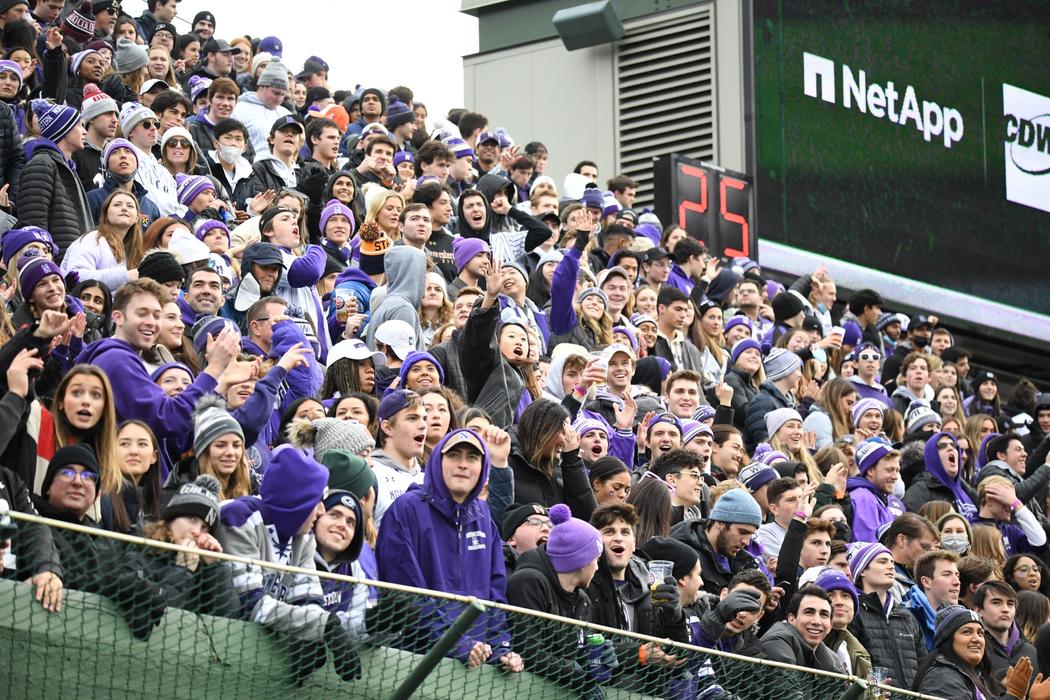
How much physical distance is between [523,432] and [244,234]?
3.01 m

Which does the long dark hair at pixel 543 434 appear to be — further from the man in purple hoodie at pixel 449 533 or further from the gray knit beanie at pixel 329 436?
the man in purple hoodie at pixel 449 533

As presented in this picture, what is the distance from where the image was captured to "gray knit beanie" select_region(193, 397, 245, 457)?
748cm

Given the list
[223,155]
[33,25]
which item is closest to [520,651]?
[223,155]

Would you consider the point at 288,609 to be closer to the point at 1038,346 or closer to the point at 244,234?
the point at 244,234

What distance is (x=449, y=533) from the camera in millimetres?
7480

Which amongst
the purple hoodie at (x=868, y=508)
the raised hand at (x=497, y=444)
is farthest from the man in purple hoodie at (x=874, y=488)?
the raised hand at (x=497, y=444)

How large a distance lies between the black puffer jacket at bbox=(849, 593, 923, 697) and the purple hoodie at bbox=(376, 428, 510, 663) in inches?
112

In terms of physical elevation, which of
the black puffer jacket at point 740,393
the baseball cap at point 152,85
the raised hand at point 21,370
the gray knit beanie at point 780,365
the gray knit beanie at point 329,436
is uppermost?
the raised hand at point 21,370

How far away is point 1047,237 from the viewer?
2361 centimetres

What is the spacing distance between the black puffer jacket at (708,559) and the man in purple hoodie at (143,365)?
2492 millimetres

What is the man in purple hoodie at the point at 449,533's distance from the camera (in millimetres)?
7387

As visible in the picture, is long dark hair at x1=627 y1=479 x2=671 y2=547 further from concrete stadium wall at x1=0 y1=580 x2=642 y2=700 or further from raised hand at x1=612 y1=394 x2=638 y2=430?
concrete stadium wall at x1=0 y1=580 x2=642 y2=700

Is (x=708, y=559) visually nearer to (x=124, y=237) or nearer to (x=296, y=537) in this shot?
(x=296, y=537)

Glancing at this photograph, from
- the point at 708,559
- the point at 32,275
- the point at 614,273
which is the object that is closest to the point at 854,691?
the point at 708,559
